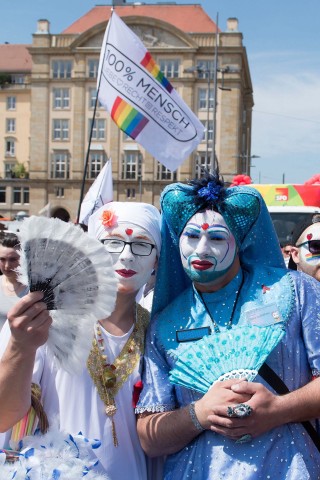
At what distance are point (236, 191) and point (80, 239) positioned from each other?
0.86 metres

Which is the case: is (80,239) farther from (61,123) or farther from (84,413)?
(61,123)

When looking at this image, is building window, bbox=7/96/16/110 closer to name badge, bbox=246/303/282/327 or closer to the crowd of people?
the crowd of people

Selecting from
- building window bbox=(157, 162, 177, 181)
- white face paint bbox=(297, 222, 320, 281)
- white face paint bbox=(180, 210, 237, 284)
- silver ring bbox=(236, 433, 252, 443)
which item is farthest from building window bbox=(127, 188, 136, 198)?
silver ring bbox=(236, 433, 252, 443)

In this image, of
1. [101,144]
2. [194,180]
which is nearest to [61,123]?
[101,144]

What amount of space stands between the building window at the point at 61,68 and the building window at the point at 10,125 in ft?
30.1

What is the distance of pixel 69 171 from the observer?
189 feet

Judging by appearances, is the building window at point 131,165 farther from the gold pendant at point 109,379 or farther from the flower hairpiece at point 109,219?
the gold pendant at point 109,379

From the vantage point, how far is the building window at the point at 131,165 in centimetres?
5728

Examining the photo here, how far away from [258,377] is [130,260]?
28.6 inches

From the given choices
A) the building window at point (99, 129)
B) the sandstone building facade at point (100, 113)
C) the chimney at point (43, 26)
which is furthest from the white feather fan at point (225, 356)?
the chimney at point (43, 26)

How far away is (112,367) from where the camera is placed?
9.07 ft

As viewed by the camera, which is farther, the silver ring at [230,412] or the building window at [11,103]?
the building window at [11,103]

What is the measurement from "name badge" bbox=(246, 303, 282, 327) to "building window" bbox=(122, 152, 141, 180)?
5467 centimetres

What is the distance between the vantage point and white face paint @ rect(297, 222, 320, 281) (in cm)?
379
